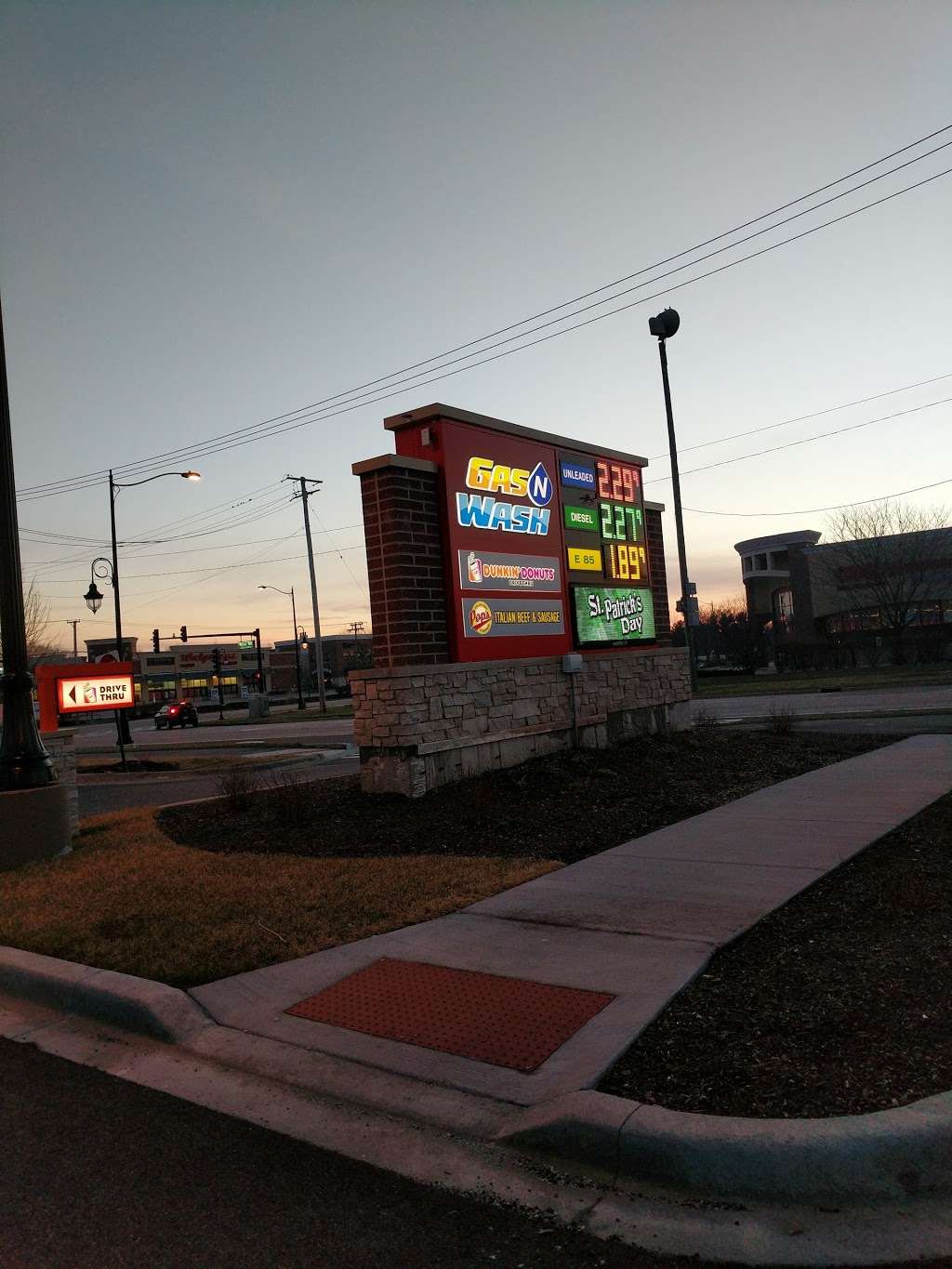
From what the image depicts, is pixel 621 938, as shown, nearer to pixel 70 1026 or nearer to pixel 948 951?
pixel 948 951

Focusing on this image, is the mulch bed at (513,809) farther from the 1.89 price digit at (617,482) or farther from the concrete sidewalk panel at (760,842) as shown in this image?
the 1.89 price digit at (617,482)

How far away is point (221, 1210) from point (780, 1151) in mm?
1974

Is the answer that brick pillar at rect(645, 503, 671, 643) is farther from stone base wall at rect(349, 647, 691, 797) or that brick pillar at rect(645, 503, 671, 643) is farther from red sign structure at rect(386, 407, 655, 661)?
stone base wall at rect(349, 647, 691, 797)

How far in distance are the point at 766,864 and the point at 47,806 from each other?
699cm

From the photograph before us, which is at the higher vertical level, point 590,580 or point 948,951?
point 590,580

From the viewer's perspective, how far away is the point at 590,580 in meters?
14.4

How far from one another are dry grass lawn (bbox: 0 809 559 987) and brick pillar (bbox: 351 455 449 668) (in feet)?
10.8

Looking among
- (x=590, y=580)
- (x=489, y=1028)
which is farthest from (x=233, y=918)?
(x=590, y=580)

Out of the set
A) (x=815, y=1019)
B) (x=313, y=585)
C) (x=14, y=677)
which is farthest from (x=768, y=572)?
(x=815, y=1019)

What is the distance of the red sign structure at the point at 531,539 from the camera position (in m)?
11.8

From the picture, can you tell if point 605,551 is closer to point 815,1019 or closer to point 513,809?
point 513,809

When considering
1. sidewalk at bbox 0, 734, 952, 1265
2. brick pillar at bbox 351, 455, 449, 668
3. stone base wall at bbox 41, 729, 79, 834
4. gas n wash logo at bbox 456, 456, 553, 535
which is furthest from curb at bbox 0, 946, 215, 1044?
gas n wash logo at bbox 456, 456, 553, 535

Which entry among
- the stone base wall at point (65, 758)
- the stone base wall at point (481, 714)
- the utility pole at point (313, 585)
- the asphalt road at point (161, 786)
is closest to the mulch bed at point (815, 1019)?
the stone base wall at point (481, 714)

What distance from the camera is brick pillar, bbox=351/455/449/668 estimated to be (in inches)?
434
